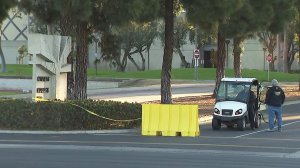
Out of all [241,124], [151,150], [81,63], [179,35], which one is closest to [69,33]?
[81,63]

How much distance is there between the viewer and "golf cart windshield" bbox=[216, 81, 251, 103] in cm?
2198

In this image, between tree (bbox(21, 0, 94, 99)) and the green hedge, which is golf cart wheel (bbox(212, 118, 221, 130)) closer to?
the green hedge

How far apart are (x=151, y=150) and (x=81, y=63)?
28.3 ft

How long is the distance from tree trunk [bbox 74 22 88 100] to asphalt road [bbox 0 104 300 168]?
3.20 m

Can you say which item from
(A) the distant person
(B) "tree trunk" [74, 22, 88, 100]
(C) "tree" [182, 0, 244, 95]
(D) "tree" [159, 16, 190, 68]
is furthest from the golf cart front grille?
(D) "tree" [159, 16, 190, 68]

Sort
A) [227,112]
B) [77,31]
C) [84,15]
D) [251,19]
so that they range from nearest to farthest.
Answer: [84,15] < [227,112] < [77,31] < [251,19]

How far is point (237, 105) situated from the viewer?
70.5 ft

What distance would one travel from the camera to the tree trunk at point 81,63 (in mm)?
23031

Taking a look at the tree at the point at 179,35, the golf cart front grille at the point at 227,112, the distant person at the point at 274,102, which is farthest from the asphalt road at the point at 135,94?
the tree at the point at 179,35

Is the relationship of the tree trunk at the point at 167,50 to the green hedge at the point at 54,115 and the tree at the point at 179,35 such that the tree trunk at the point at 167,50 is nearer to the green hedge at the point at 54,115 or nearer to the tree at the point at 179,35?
the green hedge at the point at 54,115

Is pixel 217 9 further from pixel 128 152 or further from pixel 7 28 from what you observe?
pixel 7 28

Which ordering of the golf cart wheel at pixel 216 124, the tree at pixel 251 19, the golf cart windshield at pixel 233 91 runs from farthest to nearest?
1. the tree at pixel 251 19
2. the golf cart windshield at pixel 233 91
3. the golf cart wheel at pixel 216 124

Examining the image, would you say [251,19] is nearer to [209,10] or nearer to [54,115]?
[209,10]

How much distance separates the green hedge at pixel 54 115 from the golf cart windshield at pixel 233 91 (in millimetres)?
3905
